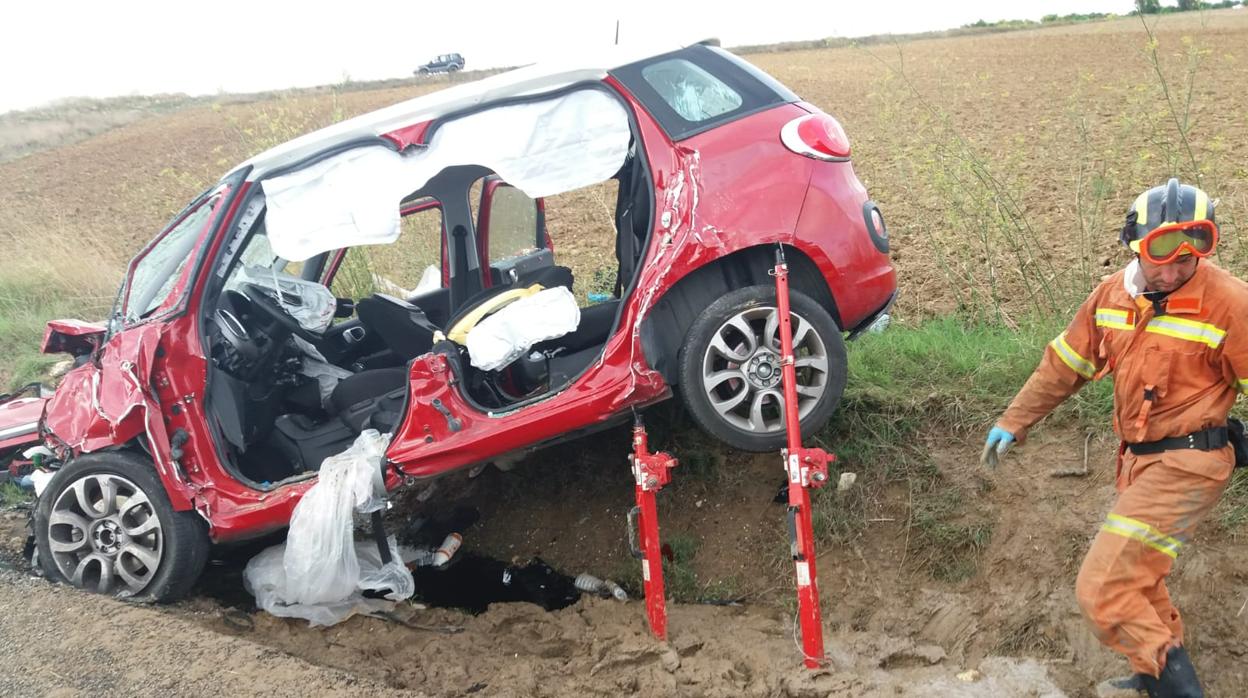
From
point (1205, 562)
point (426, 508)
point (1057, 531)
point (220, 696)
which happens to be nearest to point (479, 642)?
point (220, 696)

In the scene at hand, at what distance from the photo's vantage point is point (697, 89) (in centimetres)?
443

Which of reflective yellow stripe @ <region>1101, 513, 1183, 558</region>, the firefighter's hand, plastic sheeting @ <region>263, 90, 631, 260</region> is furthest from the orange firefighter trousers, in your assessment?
plastic sheeting @ <region>263, 90, 631, 260</region>

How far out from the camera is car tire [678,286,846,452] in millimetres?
4191

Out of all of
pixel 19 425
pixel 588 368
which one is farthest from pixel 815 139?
pixel 19 425

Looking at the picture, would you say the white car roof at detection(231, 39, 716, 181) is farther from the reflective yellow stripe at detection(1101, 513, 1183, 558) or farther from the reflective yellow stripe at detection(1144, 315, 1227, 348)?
the reflective yellow stripe at detection(1101, 513, 1183, 558)

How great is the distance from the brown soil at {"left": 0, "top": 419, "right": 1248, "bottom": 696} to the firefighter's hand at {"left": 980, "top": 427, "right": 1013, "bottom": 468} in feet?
2.72

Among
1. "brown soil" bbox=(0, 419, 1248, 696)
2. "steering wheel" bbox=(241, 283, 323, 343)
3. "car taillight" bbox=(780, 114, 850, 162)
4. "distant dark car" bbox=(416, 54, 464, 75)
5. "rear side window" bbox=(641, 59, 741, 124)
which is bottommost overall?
"brown soil" bbox=(0, 419, 1248, 696)

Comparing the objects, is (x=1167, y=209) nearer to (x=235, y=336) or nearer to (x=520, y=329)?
(x=520, y=329)

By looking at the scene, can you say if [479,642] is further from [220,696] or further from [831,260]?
[831,260]

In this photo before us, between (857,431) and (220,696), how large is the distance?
3.18 metres

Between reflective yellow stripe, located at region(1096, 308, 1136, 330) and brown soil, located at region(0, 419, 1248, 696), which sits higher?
reflective yellow stripe, located at region(1096, 308, 1136, 330)

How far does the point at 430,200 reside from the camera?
588 cm

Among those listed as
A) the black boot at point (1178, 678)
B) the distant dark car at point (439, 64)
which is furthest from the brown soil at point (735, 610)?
the distant dark car at point (439, 64)

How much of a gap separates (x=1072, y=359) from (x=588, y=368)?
1.90 metres
